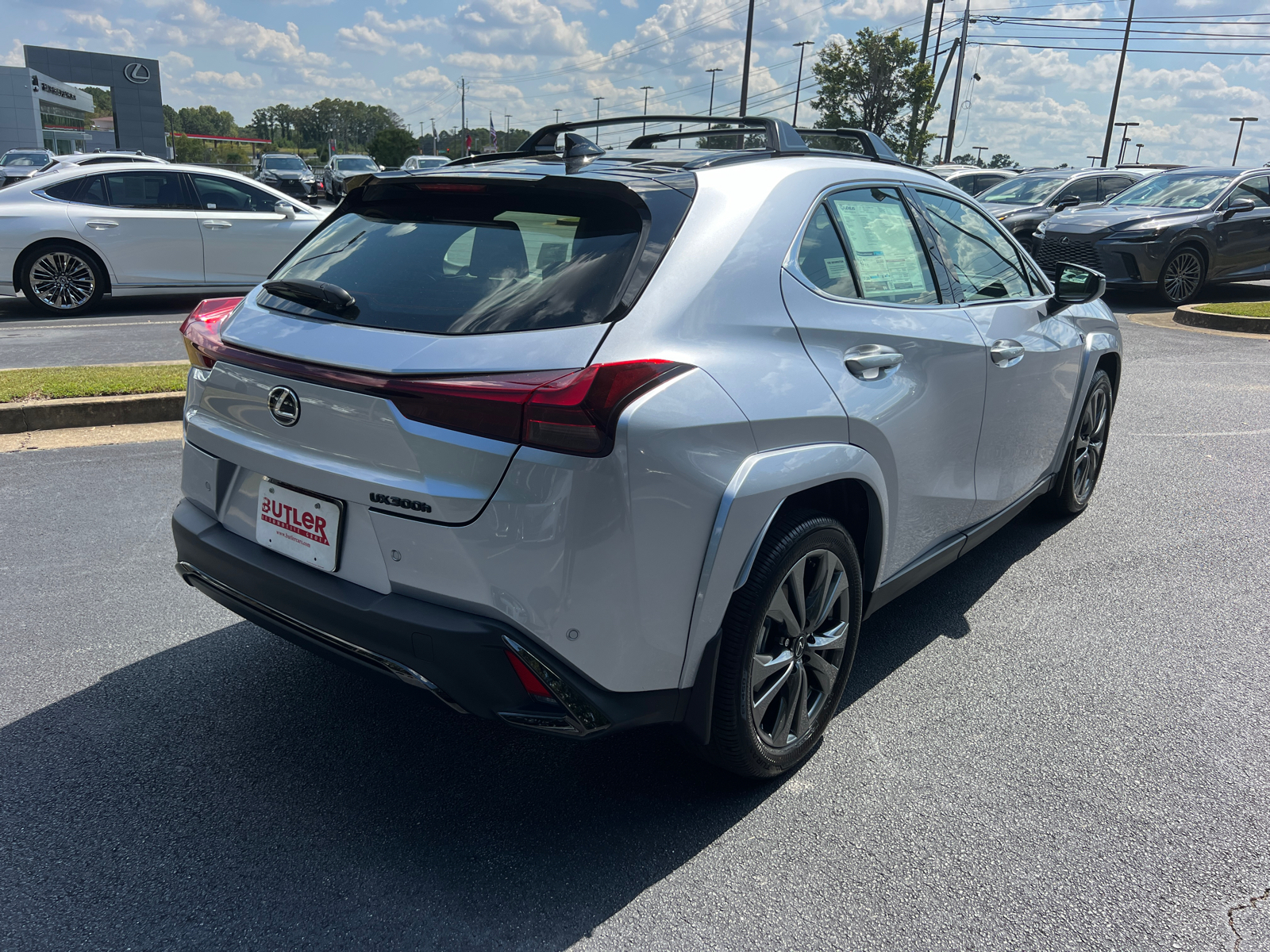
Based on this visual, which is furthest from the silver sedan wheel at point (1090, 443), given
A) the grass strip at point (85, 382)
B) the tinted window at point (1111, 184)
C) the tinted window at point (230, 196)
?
the tinted window at point (1111, 184)

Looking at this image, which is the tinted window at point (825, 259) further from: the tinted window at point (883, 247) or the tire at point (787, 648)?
the tire at point (787, 648)

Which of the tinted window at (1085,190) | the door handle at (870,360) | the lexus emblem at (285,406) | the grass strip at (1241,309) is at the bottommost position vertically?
the grass strip at (1241,309)

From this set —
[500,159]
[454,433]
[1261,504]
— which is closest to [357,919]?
[454,433]

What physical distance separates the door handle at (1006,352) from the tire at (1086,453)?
1168 millimetres

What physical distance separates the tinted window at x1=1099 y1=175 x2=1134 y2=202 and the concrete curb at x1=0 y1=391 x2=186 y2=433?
16986 mm

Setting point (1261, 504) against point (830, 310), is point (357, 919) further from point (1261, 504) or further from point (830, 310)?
point (1261, 504)

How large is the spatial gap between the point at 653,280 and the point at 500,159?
115cm

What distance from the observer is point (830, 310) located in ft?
9.20

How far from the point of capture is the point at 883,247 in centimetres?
322

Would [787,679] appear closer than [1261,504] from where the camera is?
Yes

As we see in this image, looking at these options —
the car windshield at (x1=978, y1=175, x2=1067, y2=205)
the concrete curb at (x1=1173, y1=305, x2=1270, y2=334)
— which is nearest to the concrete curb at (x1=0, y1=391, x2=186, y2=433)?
the concrete curb at (x1=1173, y1=305, x2=1270, y2=334)

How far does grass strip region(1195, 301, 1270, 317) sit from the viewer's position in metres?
12.2

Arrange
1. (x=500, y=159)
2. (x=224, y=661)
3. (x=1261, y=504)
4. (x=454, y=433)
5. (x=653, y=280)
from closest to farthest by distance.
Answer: (x=454, y=433) → (x=653, y=280) → (x=500, y=159) → (x=224, y=661) → (x=1261, y=504)

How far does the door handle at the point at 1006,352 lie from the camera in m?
3.63
